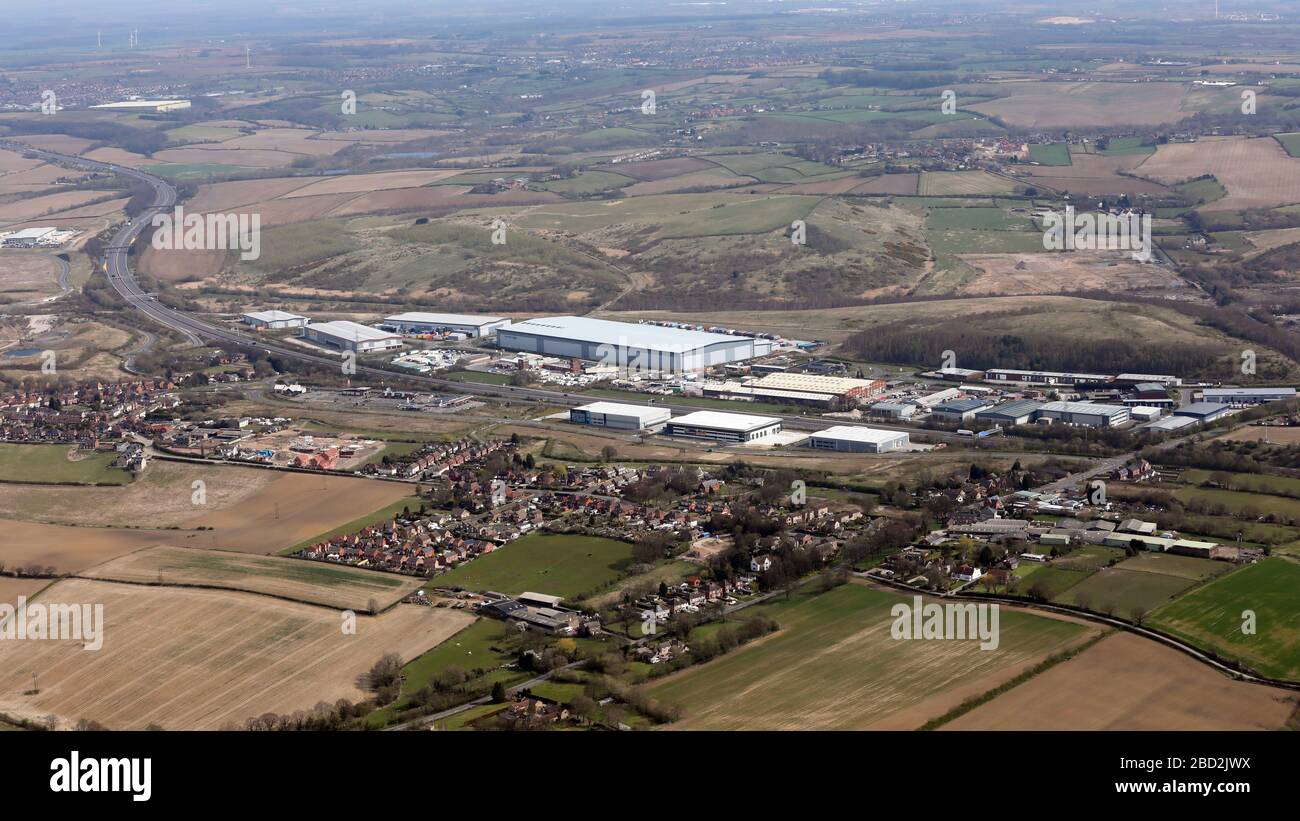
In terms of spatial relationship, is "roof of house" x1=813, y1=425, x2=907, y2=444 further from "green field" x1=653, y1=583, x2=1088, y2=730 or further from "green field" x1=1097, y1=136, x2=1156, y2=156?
"green field" x1=1097, y1=136, x2=1156, y2=156

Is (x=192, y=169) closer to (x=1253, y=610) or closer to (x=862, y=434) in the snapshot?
(x=862, y=434)

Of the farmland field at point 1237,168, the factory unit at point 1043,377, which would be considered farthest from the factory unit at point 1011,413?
the farmland field at point 1237,168

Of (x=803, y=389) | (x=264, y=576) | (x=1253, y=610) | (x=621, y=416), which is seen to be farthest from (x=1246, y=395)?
(x=264, y=576)

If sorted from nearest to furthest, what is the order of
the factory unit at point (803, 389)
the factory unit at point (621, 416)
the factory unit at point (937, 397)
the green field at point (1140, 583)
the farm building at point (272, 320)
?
1. the green field at point (1140, 583)
2. the factory unit at point (621, 416)
3. the factory unit at point (937, 397)
4. the factory unit at point (803, 389)
5. the farm building at point (272, 320)

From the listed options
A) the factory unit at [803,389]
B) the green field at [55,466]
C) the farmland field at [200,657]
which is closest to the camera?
the farmland field at [200,657]

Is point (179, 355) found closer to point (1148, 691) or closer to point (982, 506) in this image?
point (982, 506)

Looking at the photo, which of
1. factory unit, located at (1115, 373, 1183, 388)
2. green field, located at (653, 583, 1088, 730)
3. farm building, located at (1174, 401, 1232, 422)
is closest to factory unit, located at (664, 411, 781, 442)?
farm building, located at (1174, 401, 1232, 422)

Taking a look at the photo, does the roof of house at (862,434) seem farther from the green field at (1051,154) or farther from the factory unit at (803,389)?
the green field at (1051,154)

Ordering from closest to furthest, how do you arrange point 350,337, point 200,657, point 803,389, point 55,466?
point 200,657, point 55,466, point 803,389, point 350,337
